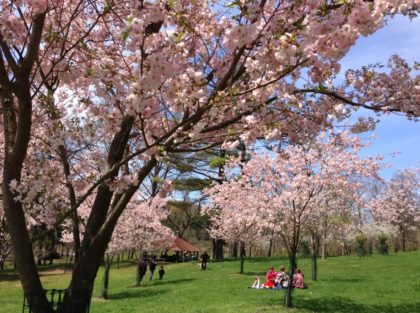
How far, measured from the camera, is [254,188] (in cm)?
1464

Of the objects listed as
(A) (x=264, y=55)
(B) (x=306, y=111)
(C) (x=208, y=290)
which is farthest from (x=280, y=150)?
(C) (x=208, y=290)

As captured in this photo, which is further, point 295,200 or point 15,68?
point 295,200

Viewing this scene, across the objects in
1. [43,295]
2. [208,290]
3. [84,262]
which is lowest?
[208,290]

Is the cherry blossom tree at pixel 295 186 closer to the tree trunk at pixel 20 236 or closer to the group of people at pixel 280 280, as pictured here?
the group of people at pixel 280 280

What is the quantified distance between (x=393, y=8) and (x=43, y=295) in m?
4.03

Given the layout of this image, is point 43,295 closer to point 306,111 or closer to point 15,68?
point 15,68

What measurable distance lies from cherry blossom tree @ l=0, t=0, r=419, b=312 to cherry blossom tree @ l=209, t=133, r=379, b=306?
797 centimetres

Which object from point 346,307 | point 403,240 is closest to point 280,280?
point 346,307

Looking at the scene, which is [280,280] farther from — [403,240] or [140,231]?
[403,240]

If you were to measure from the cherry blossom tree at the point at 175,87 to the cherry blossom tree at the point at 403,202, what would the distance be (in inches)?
1524

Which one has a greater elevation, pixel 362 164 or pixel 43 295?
pixel 362 164

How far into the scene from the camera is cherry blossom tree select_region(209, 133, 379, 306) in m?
13.0

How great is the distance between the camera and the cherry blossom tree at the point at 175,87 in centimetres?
316

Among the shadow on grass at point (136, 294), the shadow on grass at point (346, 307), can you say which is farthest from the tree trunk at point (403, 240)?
the shadow on grass at point (346, 307)
